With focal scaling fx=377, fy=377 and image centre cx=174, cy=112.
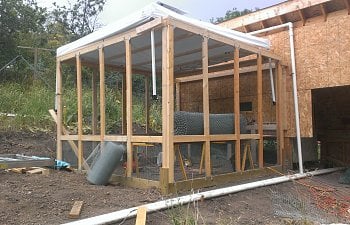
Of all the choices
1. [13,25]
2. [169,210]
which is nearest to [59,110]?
[169,210]

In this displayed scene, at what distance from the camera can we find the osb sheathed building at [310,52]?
26.1 feet

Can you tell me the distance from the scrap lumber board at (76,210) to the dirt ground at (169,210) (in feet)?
0.24

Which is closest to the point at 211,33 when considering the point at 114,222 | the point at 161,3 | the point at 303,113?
the point at 161,3

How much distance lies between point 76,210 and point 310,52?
20.3 feet

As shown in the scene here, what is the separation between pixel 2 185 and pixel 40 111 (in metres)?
6.15

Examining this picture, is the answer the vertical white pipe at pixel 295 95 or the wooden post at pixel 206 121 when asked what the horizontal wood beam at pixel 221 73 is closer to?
the vertical white pipe at pixel 295 95

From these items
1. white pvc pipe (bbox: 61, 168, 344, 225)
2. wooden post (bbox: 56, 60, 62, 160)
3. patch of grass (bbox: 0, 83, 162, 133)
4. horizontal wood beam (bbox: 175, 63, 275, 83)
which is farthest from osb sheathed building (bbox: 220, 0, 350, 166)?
patch of grass (bbox: 0, 83, 162, 133)

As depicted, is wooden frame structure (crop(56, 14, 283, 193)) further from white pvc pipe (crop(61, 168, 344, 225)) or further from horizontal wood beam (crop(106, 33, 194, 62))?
white pvc pipe (crop(61, 168, 344, 225))

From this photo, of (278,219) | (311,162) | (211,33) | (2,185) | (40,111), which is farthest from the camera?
(40,111)

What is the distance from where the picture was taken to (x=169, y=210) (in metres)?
4.66

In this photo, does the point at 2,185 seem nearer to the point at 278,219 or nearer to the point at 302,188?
the point at 278,219

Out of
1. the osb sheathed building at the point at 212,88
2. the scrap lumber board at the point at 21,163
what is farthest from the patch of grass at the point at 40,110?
the scrap lumber board at the point at 21,163

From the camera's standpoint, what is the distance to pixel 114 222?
4.13 meters

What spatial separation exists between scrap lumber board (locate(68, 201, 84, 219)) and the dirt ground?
73mm
